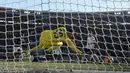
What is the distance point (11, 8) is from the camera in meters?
3.12

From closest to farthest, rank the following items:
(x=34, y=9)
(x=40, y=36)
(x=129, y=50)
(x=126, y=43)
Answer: (x=34, y=9) < (x=126, y=43) < (x=129, y=50) < (x=40, y=36)

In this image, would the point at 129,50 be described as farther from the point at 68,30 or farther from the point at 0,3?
the point at 0,3

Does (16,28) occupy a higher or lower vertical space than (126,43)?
higher

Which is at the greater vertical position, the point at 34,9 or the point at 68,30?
the point at 34,9

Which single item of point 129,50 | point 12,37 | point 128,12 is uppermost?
point 128,12

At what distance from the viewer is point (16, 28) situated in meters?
3.44

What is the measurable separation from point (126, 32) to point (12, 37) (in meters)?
1.73

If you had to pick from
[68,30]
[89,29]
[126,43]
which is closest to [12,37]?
[68,30]

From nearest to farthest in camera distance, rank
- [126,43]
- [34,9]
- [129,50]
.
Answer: [34,9] < [126,43] < [129,50]

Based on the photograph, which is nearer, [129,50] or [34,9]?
[34,9]

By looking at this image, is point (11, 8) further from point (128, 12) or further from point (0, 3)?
point (128, 12)

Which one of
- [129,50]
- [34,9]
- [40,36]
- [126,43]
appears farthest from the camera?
[40,36]

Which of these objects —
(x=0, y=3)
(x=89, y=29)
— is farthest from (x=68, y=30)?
(x=0, y=3)

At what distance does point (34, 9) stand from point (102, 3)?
3.10ft
